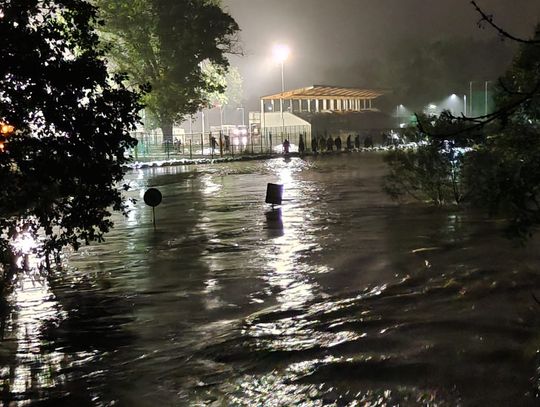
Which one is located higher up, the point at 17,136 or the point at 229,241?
the point at 17,136

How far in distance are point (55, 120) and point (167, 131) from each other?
144ft

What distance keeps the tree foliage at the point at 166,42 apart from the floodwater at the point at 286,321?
34.9 m

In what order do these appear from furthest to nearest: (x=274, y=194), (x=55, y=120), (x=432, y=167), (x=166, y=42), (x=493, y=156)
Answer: (x=166, y=42) → (x=274, y=194) → (x=432, y=167) → (x=493, y=156) → (x=55, y=120)

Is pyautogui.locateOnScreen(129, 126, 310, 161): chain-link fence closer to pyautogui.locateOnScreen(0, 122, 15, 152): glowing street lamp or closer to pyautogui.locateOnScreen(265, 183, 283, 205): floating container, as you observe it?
pyautogui.locateOnScreen(265, 183, 283, 205): floating container

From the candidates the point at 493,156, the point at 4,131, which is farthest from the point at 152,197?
the point at 493,156

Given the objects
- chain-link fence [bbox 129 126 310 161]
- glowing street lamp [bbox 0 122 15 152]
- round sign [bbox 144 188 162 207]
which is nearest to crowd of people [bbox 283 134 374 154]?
chain-link fence [bbox 129 126 310 161]

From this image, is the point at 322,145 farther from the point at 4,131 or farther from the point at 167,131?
the point at 4,131

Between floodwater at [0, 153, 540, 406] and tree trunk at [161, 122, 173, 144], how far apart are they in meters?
36.8

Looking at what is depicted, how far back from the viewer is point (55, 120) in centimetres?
779

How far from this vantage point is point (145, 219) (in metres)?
17.0

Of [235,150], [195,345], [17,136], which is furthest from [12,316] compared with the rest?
[235,150]

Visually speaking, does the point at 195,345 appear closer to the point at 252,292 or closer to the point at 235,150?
the point at 252,292

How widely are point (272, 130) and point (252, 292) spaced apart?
52984 millimetres

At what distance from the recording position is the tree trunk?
49.9 metres
